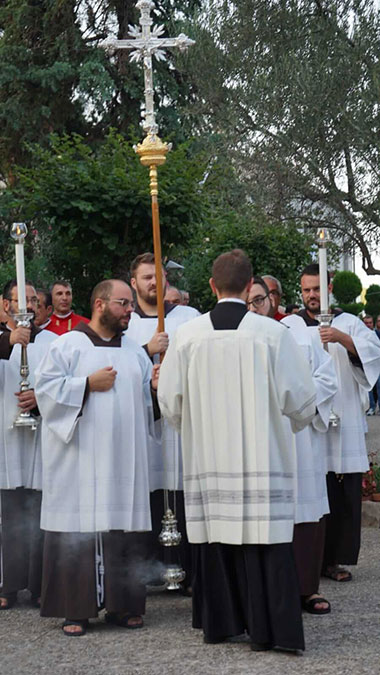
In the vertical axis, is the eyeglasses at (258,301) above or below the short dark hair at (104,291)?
below

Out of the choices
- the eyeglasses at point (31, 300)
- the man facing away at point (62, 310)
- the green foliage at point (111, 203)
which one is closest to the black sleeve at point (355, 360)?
the eyeglasses at point (31, 300)

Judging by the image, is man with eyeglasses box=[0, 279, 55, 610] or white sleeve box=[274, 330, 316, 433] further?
man with eyeglasses box=[0, 279, 55, 610]

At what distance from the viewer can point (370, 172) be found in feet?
35.0

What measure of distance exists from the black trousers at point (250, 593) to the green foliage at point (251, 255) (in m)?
12.8

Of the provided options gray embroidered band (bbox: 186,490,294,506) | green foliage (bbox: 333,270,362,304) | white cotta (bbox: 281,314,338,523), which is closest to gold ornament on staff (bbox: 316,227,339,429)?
white cotta (bbox: 281,314,338,523)

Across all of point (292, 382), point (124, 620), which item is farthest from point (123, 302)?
point (124, 620)

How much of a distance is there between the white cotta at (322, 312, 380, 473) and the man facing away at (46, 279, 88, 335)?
8.46 feet

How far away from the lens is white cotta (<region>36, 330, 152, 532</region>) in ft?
21.9

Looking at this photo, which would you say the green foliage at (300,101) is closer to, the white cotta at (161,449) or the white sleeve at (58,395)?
the white cotta at (161,449)

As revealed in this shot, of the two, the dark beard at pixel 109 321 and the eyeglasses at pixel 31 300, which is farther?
the eyeglasses at pixel 31 300

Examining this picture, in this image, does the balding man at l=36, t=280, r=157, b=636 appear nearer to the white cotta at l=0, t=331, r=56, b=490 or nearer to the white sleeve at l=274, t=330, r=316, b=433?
the white cotta at l=0, t=331, r=56, b=490

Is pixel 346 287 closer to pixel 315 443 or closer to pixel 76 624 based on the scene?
pixel 315 443

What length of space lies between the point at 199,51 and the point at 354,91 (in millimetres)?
1721

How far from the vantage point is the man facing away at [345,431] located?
8.09 m
